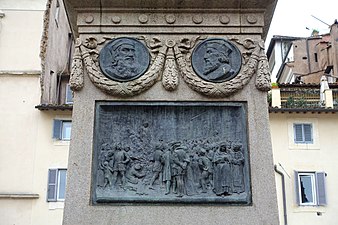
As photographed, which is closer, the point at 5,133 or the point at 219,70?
the point at 219,70

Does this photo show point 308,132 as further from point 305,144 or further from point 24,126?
point 24,126

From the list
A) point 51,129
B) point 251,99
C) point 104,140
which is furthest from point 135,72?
point 51,129

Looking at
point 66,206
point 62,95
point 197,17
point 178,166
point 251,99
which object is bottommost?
point 66,206

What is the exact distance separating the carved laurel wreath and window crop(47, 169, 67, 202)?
51.9 ft

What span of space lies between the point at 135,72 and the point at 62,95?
20.3 metres

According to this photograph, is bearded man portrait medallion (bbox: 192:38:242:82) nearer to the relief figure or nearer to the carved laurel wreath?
the carved laurel wreath

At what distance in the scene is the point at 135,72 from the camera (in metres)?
6.13

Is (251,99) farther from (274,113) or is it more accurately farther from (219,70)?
(274,113)

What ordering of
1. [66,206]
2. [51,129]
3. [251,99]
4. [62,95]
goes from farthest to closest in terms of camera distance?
[62,95]
[51,129]
[251,99]
[66,206]

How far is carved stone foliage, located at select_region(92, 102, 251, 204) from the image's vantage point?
5777 mm

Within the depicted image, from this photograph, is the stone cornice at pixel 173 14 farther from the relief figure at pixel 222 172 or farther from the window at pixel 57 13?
the window at pixel 57 13

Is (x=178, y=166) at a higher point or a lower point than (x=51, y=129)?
lower

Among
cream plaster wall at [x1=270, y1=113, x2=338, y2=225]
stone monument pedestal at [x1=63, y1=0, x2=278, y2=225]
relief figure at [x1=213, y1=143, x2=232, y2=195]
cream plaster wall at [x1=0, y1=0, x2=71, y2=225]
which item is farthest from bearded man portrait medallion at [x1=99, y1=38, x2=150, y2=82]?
cream plaster wall at [x1=270, y1=113, x2=338, y2=225]

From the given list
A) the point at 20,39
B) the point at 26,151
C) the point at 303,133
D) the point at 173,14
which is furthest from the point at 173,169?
the point at 20,39
